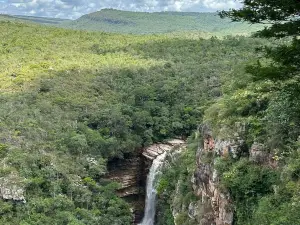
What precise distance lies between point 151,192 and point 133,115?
891 cm

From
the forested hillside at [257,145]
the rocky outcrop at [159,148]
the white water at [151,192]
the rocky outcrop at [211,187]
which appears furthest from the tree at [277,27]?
the rocky outcrop at [159,148]

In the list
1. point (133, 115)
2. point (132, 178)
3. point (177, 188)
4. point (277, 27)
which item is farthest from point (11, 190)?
point (277, 27)

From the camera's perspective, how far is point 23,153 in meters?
30.7

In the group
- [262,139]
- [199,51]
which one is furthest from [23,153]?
[199,51]

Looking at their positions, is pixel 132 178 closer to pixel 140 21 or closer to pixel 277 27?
pixel 277 27

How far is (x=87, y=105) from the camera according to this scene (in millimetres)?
41969

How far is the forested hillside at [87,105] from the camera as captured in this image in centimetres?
2942

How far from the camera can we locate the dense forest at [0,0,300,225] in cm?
1559

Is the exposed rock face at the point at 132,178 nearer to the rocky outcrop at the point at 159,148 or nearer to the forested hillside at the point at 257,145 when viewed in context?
the rocky outcrop at the point at 159,148

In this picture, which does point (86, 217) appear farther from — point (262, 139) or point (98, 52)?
point (98, 52)

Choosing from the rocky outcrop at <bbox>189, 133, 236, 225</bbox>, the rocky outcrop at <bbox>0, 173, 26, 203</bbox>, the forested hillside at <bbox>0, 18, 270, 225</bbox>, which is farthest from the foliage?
the rocky outcrop at <bbox>0, 173, 26, 203</bbox>

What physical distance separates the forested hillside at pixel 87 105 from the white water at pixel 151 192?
2883 millimetres

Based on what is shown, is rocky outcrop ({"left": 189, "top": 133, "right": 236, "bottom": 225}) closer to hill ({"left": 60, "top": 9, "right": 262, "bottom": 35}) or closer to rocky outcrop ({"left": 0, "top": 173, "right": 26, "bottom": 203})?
rocky outcrop ({"left": 0, "top": 173, "right": 26, "bottom": 203})

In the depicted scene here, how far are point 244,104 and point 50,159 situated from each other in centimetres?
1683
